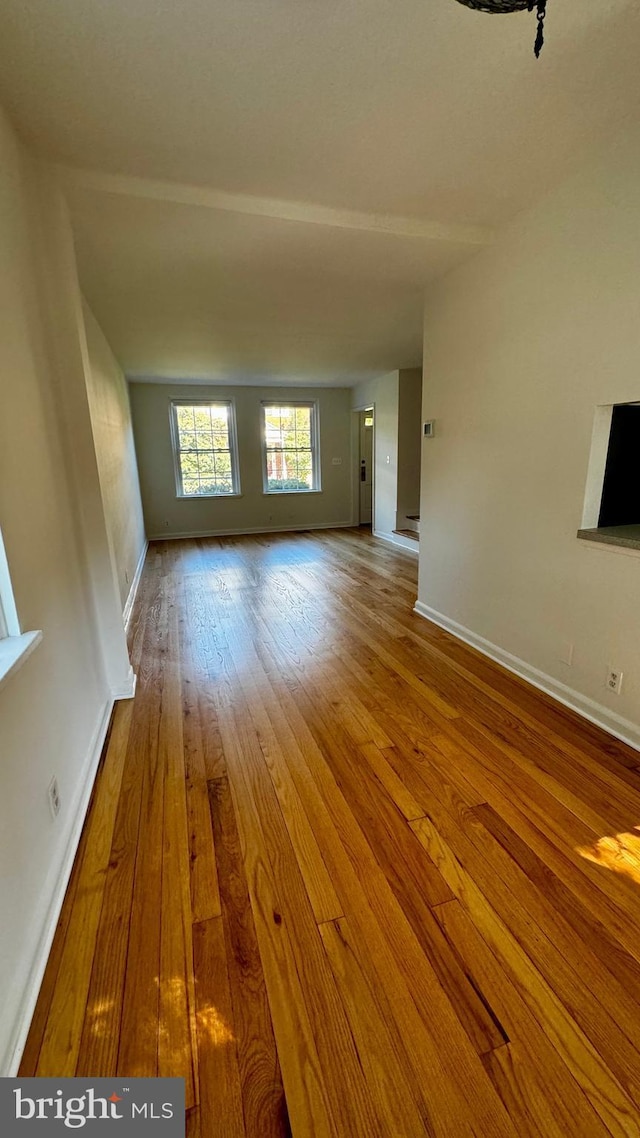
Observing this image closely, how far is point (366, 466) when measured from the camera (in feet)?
26.0

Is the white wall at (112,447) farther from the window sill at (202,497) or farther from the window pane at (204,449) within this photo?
the window sill at (202,497)

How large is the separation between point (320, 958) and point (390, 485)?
5.77m

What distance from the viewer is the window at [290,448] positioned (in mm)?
7379

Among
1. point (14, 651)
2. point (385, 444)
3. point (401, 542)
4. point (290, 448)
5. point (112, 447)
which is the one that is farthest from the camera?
point (290, 448)

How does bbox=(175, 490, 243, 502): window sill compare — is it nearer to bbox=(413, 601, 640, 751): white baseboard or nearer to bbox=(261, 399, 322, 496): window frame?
bbox=(261, 399, 322, 496): window frame

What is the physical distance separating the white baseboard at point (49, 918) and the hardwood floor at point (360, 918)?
1.2 inches

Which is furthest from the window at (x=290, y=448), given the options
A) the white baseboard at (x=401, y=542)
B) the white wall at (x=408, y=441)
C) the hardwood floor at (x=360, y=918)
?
the hardwood floor at (x=360, y=918)

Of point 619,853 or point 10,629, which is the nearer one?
point 10,629

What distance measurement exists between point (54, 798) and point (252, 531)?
6.43 m

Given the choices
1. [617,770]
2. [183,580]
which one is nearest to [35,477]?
[617,770]

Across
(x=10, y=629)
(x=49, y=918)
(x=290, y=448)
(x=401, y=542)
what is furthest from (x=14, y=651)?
(x=290, y=448)

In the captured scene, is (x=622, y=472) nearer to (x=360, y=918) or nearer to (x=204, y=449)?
(x=360, y=918)

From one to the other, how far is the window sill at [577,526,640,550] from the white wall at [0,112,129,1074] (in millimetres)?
2266

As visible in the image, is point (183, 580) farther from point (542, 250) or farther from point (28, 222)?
point (542, 250)
